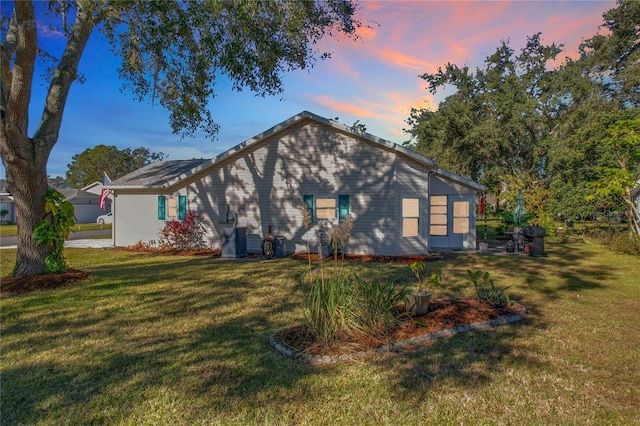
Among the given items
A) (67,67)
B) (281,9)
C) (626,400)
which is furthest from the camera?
(281,9)

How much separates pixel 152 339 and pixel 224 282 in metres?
3.85

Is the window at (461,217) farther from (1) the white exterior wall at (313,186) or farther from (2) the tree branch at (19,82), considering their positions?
(2) the tree branch at (19,82)

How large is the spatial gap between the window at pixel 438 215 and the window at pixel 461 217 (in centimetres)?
39

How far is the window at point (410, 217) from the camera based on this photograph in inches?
507

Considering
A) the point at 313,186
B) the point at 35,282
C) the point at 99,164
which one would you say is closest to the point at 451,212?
the point at 313,186

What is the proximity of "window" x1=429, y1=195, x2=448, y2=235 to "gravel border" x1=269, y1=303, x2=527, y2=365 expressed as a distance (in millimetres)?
9126

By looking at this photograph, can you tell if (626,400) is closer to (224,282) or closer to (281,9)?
(224,282)

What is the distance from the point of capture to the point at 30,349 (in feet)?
15.1

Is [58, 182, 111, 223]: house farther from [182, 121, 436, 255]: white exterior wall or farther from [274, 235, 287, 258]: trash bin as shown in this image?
[274, 235, 287, 258]: trash bin

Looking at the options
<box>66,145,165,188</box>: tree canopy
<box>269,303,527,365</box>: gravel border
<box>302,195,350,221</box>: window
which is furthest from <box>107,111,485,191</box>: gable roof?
<box>66,145,165,188</box>: tree canopy

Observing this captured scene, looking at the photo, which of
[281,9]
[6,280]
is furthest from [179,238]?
[281,9]

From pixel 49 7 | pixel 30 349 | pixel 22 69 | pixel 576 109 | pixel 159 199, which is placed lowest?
pixel 30 349

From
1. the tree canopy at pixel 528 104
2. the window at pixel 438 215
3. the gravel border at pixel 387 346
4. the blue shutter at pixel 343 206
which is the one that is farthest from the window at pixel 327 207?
the tree canopy at pixel 528 104

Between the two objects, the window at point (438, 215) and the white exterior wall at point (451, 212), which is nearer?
the white exterior wall at point (451, 212)
